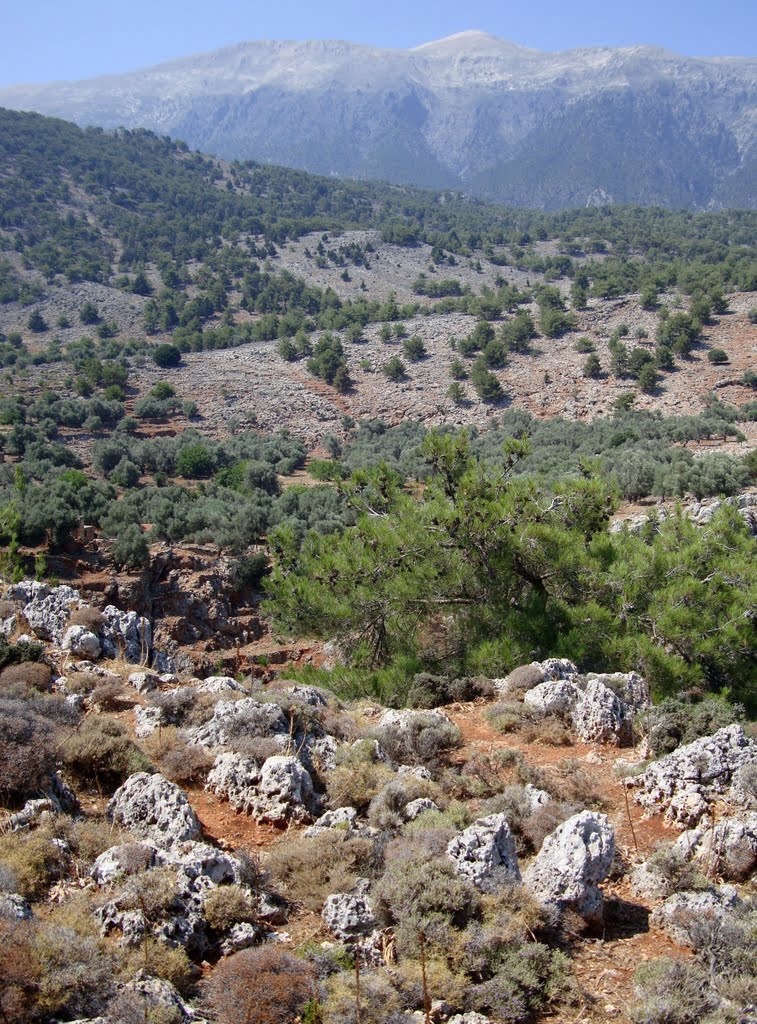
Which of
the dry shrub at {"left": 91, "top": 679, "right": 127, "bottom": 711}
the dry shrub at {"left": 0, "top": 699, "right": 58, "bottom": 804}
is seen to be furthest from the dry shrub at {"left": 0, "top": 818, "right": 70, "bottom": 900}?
the dry shrub at {"left": 91, "top": 679, "right": 127, "bottom": 711}

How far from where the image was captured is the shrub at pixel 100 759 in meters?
5.27

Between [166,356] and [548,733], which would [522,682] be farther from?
[166,356]

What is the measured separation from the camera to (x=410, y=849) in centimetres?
421

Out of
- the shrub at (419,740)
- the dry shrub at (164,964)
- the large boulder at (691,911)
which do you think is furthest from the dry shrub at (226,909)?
the shrub at (419,740)

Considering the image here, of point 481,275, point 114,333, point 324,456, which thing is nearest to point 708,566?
point 324,456

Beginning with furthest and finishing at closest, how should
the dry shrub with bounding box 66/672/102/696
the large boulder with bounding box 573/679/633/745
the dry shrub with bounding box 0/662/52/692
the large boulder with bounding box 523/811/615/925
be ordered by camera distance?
the dry shrub with bounding box 66/672/102/696
the large boulder with bounding box 573/679/633/745
the dry shrub with bounding box 0/662/52/692
the large boulder with bounding box 523/811/615/925

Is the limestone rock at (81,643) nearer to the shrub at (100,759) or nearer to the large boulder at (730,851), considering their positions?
the shrub at (100,759)

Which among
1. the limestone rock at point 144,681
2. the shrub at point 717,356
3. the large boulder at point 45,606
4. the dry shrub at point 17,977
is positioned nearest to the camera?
the dry shrub at point 17,977

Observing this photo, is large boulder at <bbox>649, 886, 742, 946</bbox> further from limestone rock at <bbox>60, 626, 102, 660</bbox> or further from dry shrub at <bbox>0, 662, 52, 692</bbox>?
limestone rock at <bbox>60, 626, 102, 660</bbox>

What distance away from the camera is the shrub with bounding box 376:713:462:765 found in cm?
616

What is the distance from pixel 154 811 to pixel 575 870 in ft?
7.91

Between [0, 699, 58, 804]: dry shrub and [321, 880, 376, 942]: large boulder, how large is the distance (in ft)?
6.30

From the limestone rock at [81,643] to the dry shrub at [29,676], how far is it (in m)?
1.28

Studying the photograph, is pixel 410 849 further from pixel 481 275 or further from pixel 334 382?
pixel 481 275
